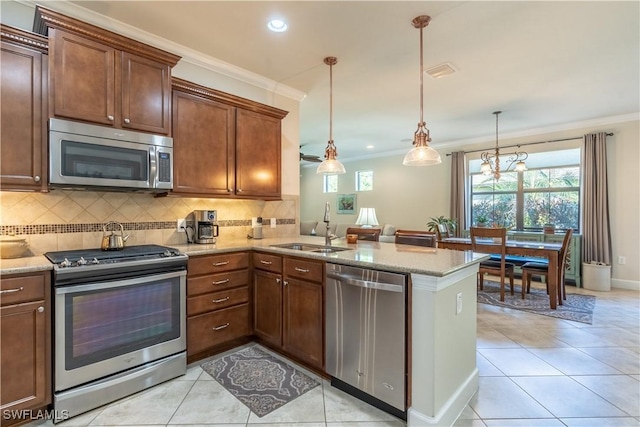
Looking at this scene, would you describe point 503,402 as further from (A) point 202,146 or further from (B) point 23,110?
(B) point 23,110

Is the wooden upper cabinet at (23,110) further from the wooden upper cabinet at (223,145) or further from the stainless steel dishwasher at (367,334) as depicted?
the stainless steel dishwasher at (367,334)

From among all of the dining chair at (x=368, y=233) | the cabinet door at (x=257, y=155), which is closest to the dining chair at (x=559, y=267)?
the dining chair at (x=368, y=233)

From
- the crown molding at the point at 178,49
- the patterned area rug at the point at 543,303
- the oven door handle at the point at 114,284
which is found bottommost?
the patterned area rug at the point at 543,303

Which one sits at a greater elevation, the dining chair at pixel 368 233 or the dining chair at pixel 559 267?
the dining chair at pixel 368 233

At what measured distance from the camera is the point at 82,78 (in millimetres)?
2078

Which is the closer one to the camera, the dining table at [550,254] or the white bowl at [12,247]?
the white bowl at [12,247]

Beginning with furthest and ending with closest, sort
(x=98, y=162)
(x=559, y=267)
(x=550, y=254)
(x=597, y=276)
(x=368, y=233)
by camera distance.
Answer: (x=597, y=276) → (x=559, y=267) → (x=550, y=254) → (x=368, y=233) → (x=98, y=162)

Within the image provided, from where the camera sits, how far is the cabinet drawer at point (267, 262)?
2531 millimetres

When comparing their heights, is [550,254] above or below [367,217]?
below

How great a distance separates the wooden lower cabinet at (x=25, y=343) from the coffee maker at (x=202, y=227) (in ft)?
4.05

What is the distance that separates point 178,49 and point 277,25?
1.02 meters

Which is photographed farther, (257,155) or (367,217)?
(367,217)

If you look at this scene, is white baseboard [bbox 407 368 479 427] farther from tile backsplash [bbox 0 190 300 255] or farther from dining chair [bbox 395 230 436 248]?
tile backsplash [bbox 0 190 300 255]

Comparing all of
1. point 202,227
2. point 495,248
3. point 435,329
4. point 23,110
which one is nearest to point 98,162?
point 23,110
